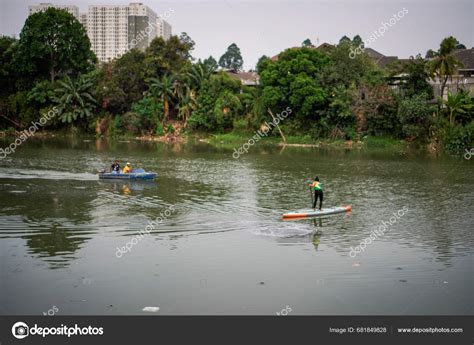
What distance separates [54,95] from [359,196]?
50.0 meters

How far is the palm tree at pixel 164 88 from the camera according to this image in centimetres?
6694

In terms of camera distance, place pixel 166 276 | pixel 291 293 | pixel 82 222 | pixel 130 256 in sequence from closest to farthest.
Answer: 1. pixel 291 293
2. pixel 166 276
3. pixel 130 256
4. pixel 82 222

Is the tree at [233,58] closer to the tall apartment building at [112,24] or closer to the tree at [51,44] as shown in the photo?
the tall apartment building at [112,24]

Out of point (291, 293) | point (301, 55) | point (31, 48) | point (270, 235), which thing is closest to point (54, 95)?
point (31, 48)

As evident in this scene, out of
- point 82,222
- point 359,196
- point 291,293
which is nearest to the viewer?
point 291,293

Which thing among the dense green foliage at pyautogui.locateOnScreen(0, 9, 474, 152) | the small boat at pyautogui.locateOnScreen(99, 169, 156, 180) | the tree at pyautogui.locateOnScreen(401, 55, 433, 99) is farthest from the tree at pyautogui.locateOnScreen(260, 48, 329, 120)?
the small boat at pyautogui.locateOnScreen(99, 169, 156, 180)

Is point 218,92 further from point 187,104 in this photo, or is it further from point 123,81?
point 123,81

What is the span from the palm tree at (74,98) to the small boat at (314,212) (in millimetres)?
50860

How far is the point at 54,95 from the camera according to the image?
2719 inches

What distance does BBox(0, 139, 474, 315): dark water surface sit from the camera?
13.8m

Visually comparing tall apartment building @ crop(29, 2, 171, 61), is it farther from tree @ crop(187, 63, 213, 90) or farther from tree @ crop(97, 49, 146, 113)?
tree @ crop(187, 63, 213, 90)

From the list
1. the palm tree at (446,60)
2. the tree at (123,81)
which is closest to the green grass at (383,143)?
the palm tree at (446,60)

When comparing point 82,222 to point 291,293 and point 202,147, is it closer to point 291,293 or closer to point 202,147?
point 291,293

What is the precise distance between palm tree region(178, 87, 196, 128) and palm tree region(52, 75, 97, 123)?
1043 cm
